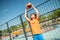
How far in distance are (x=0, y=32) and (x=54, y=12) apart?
215 inches

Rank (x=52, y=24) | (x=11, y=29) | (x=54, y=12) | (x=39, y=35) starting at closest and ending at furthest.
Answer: (x=39, y=35) < (x=54, y=12) < (x=52, y=24) < (x=11, y=29)

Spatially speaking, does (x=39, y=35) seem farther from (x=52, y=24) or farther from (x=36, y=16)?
(x=52, y=24)

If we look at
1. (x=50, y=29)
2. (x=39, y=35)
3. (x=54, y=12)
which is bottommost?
(x=39, y=35)

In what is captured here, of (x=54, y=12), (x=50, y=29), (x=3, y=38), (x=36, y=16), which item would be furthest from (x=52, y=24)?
(x=3, y=38)

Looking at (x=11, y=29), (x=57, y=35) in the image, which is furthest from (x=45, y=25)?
(x=11, y=29)

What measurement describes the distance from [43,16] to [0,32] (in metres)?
4.87

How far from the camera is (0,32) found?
32.5 feet

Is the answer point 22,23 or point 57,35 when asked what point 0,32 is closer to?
point 22,23

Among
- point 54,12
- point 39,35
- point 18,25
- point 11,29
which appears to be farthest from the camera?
point 11,29

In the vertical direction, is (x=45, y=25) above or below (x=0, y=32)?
below

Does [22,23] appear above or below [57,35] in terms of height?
above

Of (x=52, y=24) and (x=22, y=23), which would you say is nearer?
(x=52, y=24)

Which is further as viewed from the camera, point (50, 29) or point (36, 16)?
point (50, 29)

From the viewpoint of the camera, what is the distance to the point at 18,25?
7215mm
